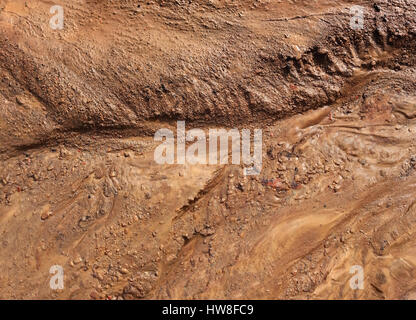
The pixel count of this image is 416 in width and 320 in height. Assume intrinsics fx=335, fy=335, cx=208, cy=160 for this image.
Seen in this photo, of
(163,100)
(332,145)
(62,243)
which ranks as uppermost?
(163,100)

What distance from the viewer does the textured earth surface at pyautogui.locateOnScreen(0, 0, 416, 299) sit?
3.16 meters

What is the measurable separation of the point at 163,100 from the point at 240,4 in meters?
1.30

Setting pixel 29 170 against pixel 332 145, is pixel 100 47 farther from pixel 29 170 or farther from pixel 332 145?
pixel 332 145

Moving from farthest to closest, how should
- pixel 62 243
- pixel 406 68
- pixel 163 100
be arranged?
pixel 406 68, pixel 163 100, pixel 62 243

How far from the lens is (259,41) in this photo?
3467mm

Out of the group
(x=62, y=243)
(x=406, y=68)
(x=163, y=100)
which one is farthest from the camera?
(x=406, y=68)

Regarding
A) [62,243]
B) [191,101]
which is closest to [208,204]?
[191,101]

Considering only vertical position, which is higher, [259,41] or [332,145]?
[259,41]

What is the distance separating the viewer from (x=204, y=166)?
11.3ft

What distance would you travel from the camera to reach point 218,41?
3463 mm

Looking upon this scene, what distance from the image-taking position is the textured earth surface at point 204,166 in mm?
3158

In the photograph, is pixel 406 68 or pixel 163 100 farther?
pixel 406 68

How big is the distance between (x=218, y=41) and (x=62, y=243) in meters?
2.53

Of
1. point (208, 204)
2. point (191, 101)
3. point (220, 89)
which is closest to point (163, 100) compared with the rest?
point (191, 101)
